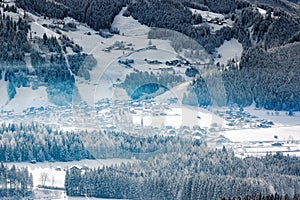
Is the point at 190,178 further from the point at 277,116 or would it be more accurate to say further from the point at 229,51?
the point at 229,51

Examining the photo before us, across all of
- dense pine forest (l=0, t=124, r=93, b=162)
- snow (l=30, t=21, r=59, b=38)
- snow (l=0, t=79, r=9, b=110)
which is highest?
snow (l=30, t=21, r=59, b=38)

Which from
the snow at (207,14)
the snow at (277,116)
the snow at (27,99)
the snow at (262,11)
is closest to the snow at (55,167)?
the snow at (27,99)

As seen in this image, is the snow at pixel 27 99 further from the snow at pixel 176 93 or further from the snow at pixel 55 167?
the snow at pixel 55 167

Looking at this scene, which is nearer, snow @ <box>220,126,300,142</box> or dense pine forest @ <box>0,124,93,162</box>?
dense pine forest @ <box>0,124,93,162</box>

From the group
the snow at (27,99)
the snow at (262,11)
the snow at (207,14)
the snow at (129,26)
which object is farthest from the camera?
the snow at (262,11)

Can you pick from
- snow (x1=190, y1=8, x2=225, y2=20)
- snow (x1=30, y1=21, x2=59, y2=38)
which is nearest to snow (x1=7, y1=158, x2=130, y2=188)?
snow (x1=30, y1=21, x2=59, y2=38)

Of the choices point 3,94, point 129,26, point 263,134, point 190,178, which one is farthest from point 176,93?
point 190,178

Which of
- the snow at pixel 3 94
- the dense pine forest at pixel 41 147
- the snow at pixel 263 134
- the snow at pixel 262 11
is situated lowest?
the dense pine forest at pixel 41 147

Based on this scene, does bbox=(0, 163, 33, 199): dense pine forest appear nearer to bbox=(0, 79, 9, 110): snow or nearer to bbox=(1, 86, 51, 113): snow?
bbox=(1, 86, 51, 113): snow
